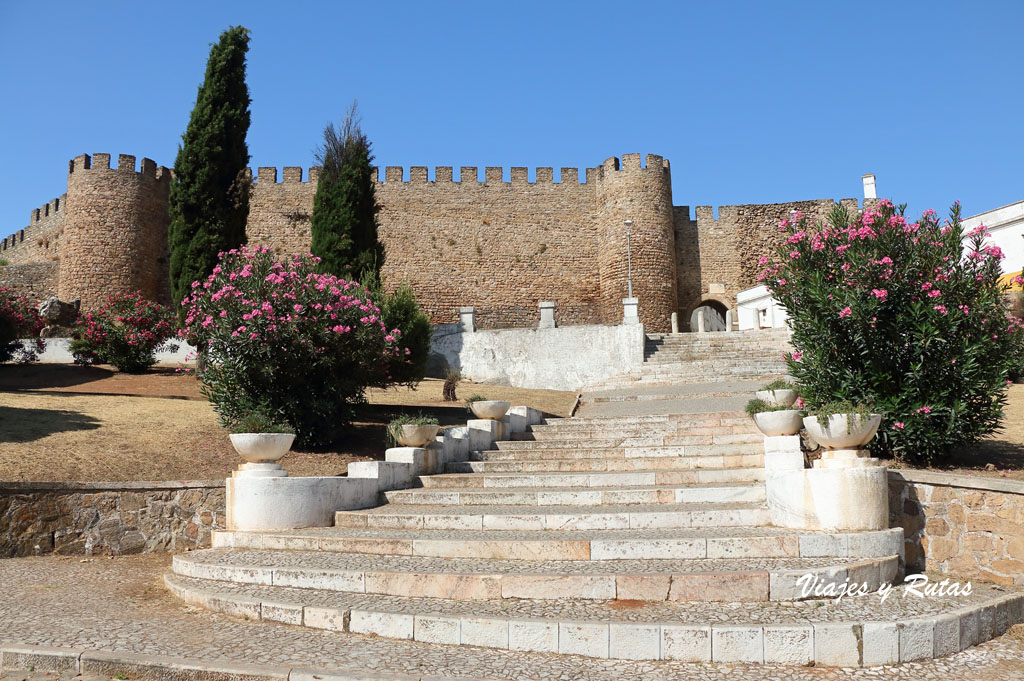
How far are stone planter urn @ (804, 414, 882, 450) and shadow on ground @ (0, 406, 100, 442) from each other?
331 inches

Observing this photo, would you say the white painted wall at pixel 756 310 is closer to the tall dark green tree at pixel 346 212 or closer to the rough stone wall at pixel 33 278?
the tall dark green tree at pixel 346 212

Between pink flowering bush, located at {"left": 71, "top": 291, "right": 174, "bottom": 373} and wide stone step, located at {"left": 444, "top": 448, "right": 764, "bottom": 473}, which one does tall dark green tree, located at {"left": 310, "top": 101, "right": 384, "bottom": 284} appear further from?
wide stone step, located at {"left": 444, "top": 448, "right": 764, "bottom": 473}

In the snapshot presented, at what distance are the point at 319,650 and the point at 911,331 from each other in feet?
20.5

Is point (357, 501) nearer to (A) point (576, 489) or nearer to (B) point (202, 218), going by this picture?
(A) point (576, 489)

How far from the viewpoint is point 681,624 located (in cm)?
454

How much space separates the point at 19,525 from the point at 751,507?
6.81 metres

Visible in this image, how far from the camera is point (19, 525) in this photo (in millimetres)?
7555

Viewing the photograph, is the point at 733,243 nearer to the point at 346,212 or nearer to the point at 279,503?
the point at 346,212

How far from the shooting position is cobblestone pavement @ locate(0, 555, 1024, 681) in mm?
4277

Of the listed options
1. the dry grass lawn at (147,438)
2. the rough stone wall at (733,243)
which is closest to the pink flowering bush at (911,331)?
the dry grass lawn at (147,438)

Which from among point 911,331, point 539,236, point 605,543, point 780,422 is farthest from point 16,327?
point 539,236

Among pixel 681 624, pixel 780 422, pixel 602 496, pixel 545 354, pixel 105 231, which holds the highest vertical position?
pixel 105 231

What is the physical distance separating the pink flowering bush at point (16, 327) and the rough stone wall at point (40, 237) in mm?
15201

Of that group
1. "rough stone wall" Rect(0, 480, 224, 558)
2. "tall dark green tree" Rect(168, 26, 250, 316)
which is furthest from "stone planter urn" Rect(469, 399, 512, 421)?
"tall dark green tree" Rect(168, 26, 250, 316)
